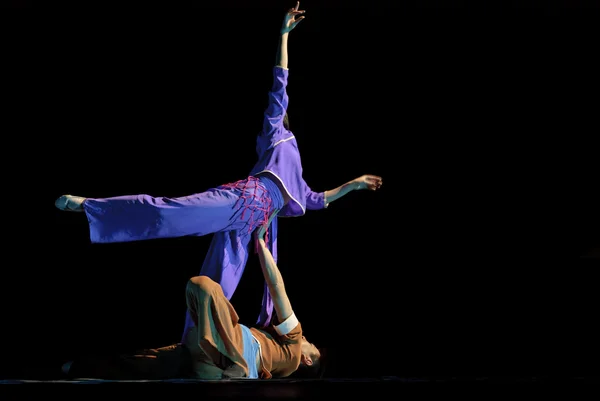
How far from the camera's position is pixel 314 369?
3156 millimetres

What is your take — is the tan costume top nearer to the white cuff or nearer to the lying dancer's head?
the white cuff

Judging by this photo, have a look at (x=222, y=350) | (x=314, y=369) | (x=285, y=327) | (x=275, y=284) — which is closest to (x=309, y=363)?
(x=314, y=369)

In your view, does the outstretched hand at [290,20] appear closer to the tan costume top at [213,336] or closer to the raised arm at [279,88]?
the raised arm at [279,88]

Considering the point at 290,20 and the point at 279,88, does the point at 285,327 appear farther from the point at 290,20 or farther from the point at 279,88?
the point at 290,20

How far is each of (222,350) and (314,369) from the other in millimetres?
586

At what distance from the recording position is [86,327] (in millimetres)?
3340

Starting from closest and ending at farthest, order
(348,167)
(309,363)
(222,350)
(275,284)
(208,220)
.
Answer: (222,350), (208,220), (275,284), (309,363), (348,167)

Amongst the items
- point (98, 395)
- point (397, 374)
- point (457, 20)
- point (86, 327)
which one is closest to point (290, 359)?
point (397, 374)

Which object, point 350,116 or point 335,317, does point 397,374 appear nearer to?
point 335,317

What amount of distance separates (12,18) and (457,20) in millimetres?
2005

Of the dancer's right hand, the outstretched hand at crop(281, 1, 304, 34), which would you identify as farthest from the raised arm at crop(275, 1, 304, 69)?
the dancer's right hand

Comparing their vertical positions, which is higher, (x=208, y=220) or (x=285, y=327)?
(x=208, y=220)

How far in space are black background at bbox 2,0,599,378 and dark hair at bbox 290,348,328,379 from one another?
0.14m

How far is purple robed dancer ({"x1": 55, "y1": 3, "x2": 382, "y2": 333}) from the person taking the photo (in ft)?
9.07
